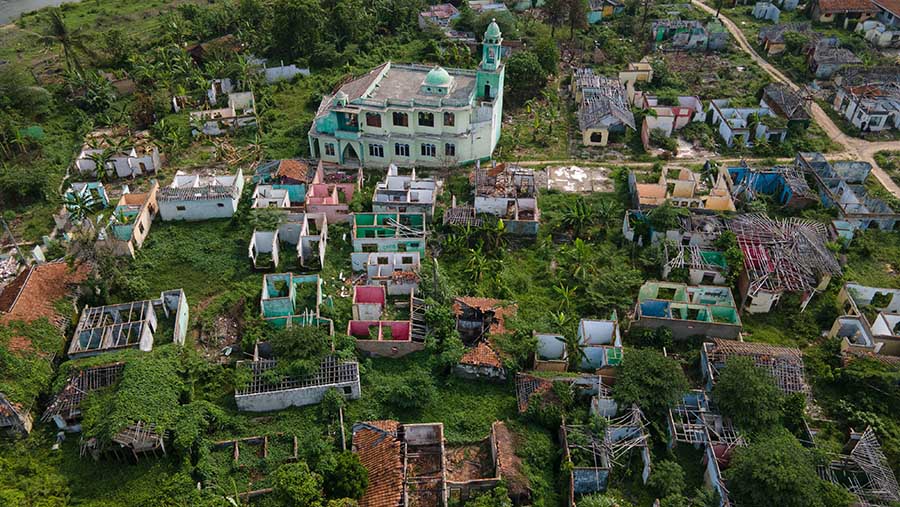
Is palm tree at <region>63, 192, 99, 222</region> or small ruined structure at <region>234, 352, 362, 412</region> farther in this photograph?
palm tree at <region>63, 192, 99, 222</region>

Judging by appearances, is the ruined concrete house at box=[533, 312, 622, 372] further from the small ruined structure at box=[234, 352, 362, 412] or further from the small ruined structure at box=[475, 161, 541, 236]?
the small ruined structure at box=[475, 161, 541, 236]

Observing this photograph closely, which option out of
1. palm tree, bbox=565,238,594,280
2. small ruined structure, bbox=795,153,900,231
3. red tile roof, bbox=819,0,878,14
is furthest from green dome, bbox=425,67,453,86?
red tile roof, bbox=819,0,878,14

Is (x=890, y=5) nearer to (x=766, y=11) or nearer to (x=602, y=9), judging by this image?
(x=766, y=11)

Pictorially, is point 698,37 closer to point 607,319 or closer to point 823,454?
point 607,319

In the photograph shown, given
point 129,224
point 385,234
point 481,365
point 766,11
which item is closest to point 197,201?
point 129,224

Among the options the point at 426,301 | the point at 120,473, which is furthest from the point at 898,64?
the point at 120,473

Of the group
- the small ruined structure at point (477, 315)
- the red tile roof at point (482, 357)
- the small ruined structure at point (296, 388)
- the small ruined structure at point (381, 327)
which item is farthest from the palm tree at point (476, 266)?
the small ruined structure at point (296, 388)
